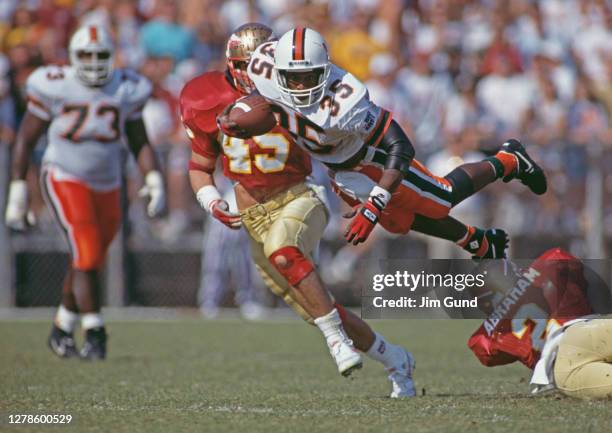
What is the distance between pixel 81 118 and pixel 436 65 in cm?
565

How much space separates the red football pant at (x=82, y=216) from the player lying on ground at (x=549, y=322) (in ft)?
10.2

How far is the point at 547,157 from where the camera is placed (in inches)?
461

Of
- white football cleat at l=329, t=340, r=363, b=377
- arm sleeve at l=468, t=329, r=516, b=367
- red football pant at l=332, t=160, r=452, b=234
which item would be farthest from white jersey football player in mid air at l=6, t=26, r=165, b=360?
arm sleeve at l=468, t=329, r=516, b=367

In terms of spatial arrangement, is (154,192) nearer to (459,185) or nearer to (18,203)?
(18,203)

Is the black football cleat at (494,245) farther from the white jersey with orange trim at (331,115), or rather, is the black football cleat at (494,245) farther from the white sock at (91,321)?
the white sock at (91,321)

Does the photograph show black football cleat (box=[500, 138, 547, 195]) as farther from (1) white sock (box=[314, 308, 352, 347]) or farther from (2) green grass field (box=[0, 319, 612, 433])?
(1) white sock (box=[314, 308, 352, 347])

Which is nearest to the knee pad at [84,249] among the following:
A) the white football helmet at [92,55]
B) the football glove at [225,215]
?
the white football helmet at [92,55]

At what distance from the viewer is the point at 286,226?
18.4 ft

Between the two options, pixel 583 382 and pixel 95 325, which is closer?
pixel 583 382

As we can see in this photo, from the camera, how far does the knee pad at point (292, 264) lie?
536 centimetres

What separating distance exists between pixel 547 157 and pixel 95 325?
5722 mm

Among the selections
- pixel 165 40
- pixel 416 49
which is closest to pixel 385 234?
pixel 416 49

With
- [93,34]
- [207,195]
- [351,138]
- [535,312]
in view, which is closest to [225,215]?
[207,195]

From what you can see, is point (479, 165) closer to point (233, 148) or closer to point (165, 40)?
point (233, 148)
